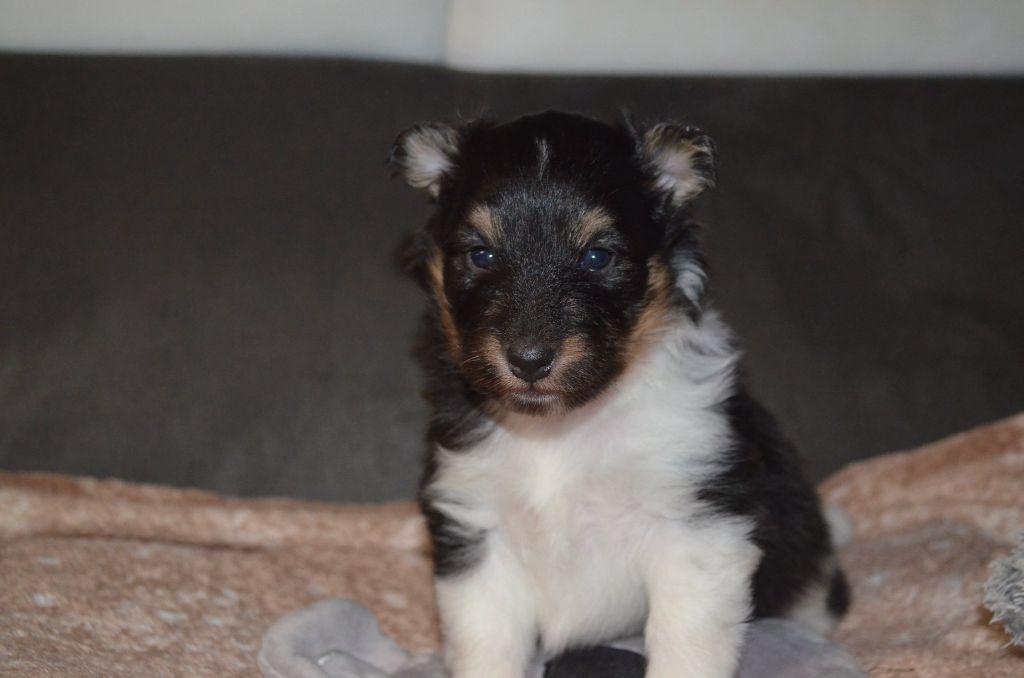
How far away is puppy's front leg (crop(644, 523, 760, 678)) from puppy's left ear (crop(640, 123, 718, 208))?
0.87 m

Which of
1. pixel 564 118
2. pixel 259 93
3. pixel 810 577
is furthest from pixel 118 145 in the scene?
pixel 810 577

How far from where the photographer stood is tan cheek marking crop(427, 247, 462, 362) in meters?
2.83

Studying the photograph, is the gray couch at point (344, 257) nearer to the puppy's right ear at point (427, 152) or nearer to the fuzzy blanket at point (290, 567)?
the fuzzy blanket at point (290, 567)

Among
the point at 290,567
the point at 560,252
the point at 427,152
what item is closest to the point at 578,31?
the point at 427,152

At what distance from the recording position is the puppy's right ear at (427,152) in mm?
2975

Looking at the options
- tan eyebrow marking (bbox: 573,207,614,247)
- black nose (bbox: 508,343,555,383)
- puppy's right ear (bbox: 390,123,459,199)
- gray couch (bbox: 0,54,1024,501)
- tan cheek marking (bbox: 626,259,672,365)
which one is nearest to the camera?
black nose (bbox: 508,343,555,383)

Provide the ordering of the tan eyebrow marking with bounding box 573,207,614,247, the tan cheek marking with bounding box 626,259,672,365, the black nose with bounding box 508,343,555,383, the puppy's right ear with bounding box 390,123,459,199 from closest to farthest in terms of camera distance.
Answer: the black nose with bounding box 508,343,555,383, the tan eyebrow marking with bounding box 573,207,614,247, the tan cheek marking with bounding box 626,259,672,365, the puppy's right ear with bounding box 390,123,459,199

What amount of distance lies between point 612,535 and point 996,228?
242cm

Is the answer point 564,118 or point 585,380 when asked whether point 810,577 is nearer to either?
point 585,380

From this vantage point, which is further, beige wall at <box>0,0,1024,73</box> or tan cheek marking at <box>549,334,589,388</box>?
beige wall at <box>0,0,1024,73</box>

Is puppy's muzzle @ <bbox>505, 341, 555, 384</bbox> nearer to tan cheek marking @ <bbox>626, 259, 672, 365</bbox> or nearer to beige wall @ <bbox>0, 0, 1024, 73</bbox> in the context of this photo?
tan cheek marking @ <bbox>626, 259, 672, 365</bbox>

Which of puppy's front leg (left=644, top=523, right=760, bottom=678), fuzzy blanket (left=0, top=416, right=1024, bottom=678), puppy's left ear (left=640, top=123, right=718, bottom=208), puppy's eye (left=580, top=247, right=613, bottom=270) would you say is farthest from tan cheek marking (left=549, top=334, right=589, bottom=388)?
fuzzy blanket (left=0, top=416, right=1024, bottom=678)

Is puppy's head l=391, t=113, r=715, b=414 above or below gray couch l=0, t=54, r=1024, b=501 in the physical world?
below

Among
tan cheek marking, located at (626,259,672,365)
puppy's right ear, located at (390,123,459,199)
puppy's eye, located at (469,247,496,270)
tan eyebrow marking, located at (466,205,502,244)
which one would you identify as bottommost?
tan cheek marking, located at (626,259,672,365)
